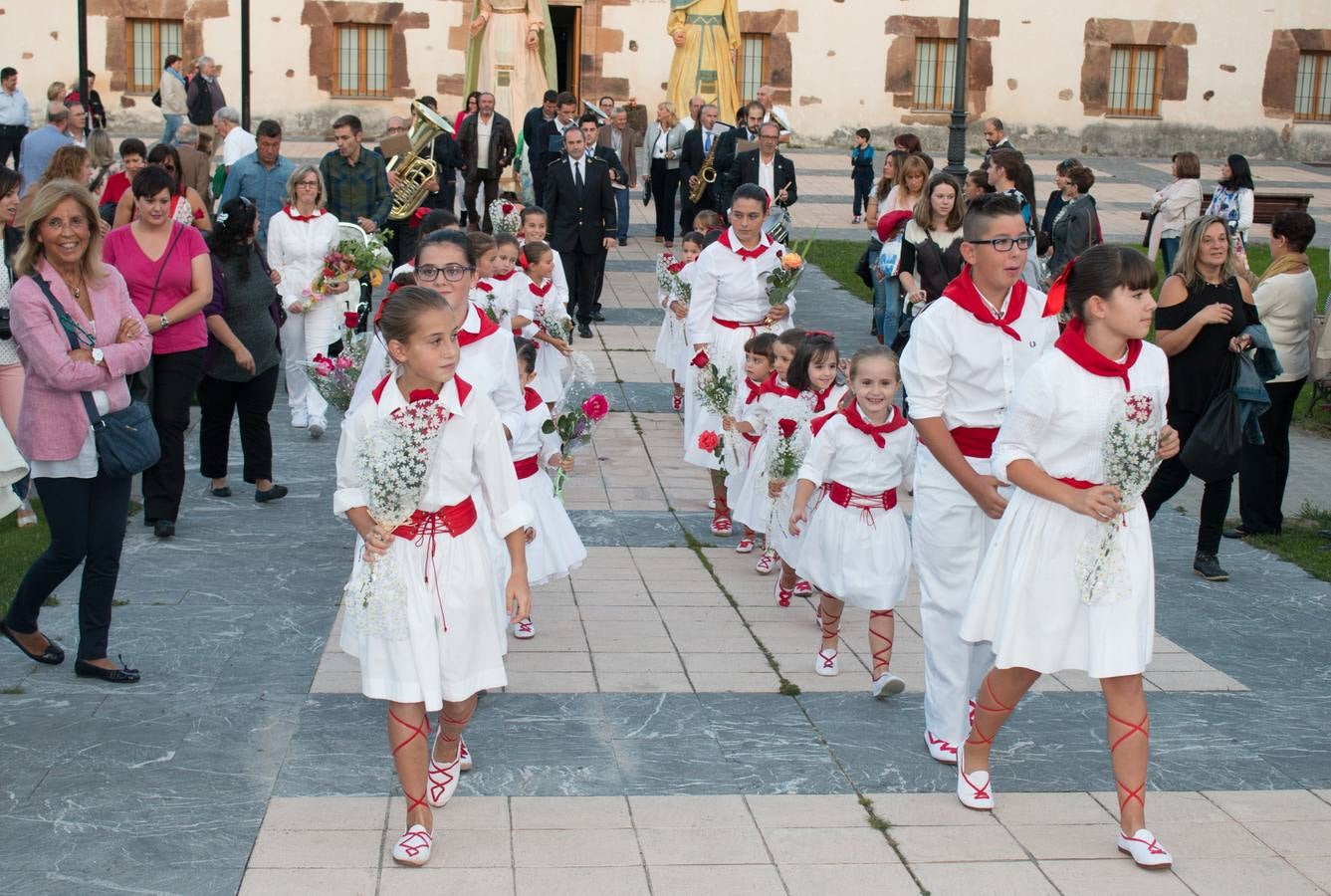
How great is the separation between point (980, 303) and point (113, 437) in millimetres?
3486

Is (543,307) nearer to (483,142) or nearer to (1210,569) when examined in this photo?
(1210,569)

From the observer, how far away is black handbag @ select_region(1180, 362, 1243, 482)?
8.70 metres

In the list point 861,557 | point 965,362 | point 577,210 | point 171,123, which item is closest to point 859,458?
point 861,557

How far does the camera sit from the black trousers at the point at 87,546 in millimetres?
6660

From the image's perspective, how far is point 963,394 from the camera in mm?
5867

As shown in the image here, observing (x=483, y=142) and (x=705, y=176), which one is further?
(x=705, y=176)

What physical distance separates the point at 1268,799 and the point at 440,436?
318 centimetres

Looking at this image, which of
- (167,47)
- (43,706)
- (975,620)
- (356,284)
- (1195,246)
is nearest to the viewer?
(975,620)

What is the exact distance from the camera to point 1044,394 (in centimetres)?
516

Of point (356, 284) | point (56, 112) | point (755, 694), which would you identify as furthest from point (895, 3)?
point (755, 694)

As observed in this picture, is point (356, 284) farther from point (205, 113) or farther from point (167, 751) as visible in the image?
point (205, 113)

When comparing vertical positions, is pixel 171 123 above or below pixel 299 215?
above

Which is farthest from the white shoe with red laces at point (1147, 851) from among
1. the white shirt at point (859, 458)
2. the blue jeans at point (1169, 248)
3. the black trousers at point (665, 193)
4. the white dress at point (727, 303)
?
the black trousers at point (665, 193)

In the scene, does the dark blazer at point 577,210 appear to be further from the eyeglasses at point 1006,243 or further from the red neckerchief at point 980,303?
the eyeglasses at point 1006,243
